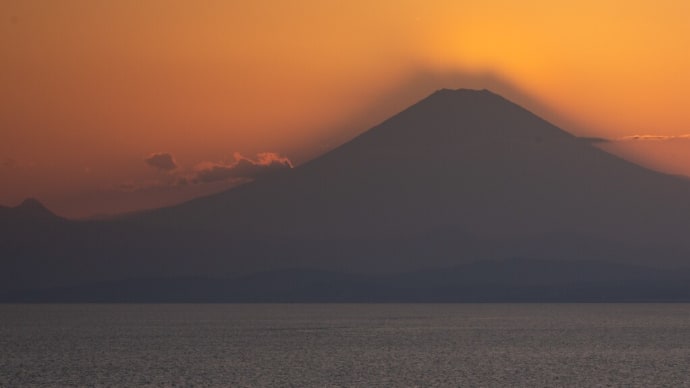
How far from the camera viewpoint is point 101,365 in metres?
121

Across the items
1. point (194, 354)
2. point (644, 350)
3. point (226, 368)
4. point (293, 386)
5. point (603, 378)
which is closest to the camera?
point (293, 386)

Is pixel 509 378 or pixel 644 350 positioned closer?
pixel 509 378

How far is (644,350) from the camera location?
503 feet

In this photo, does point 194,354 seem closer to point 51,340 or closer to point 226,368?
point 226,368

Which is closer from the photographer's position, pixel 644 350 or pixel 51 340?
pixel 644 350

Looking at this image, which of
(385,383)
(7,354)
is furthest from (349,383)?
(7,354)

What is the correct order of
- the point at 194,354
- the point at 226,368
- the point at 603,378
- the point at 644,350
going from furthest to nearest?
the point at 644,350 → the point at 194,354 → the point at 226,368 → the point at 603,378

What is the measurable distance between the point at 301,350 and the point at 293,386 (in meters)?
49.7

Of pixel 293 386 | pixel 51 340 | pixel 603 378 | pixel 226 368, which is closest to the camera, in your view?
pixel 293 386

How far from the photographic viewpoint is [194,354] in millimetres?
Answer: 138750

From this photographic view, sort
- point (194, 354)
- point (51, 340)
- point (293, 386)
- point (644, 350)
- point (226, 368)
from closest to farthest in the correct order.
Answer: point (293, 386) < point (226, 368) < point (194, 354) < point (644, 350) < point (51, 340)

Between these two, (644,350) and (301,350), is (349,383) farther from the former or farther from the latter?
(644,350)

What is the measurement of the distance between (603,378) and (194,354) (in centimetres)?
5039

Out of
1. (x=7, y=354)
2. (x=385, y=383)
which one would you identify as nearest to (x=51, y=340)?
(x=7, y=354)
